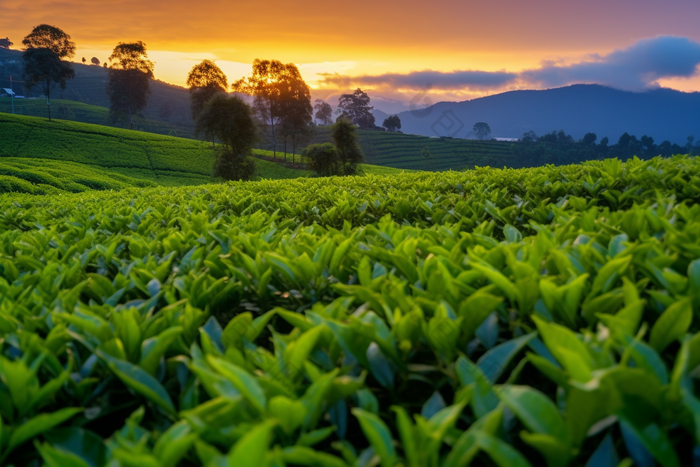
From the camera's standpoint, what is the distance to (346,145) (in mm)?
48375

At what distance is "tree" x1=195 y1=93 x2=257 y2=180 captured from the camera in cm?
4197

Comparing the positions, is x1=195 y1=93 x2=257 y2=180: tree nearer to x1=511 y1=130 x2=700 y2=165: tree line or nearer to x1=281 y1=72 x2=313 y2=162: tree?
x1=281 y1=72 x2=313 y2=162: tree

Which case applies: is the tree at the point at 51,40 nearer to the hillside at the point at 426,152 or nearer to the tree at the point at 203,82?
the tree at the point at 203,82

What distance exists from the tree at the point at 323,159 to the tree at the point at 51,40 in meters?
44.1

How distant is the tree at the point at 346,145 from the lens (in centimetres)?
4766

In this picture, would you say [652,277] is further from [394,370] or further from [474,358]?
[394,370]

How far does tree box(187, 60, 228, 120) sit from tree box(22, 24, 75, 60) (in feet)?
63.7

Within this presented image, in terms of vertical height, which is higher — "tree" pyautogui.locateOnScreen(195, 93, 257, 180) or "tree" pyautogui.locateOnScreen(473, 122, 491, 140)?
"tree" pyautogui.locateOnScreen(473, 122, 491, 140)

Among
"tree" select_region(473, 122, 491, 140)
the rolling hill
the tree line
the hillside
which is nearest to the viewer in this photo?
the rolling hill

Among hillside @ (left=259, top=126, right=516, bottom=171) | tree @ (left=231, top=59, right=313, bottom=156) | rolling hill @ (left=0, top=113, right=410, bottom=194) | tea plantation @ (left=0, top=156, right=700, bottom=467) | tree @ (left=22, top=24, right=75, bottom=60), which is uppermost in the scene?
tree @ (left=22, top=24, right=75, bottom=60)

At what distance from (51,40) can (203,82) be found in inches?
924

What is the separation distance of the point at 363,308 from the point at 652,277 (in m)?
1.01

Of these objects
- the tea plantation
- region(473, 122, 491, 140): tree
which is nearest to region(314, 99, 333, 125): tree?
region(473, 122, 491, 140): tree

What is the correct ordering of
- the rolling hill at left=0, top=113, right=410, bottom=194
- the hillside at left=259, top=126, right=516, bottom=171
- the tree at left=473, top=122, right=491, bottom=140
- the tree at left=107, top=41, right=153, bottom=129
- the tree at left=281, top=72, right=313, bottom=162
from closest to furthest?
1. the rolling hill at left=0, top=113, right=410, bottom=194
2. the tree at left=281, top=72, right=313, bottom=162
3. the tree at left=107, top=41, right=153, bottom=129
4. the hillside at left=259, top=126, right=516, bottom=171
5. the tree at left=473, top=122, right=491, bottom=140
